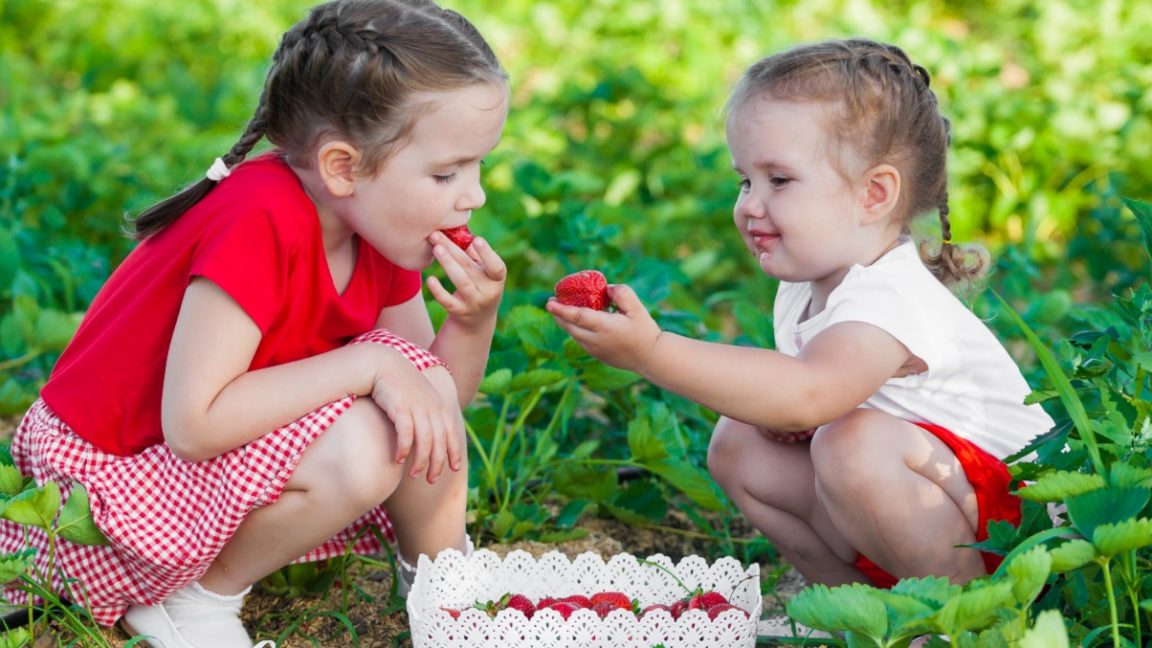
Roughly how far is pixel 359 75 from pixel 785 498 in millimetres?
904

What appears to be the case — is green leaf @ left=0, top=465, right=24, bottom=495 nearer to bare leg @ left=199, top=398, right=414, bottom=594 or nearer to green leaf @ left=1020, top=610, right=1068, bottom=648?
bare leg @ left=199, top=398, right=414, bottom=594

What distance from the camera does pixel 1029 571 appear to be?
1.39 m

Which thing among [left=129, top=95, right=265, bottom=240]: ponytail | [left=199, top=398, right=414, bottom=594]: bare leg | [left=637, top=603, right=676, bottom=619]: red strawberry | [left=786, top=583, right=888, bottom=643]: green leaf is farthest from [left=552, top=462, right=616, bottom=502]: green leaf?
[left=786, top=583, right=888, bottom=643]: green leaf

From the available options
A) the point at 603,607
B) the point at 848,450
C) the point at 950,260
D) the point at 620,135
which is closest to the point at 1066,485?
the point at 848,450

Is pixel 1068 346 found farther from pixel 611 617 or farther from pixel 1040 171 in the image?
pixel 1040 171

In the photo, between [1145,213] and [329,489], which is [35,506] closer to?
[329,489]

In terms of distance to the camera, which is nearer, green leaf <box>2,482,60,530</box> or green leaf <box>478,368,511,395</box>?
green leaf <box>2,482,60,530</box>

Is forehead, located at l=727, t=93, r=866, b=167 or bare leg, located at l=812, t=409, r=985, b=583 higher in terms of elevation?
forehead, located at l=727, t=93, r=866, b=167

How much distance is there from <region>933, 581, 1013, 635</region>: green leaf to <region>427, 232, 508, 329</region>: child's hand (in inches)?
33.4

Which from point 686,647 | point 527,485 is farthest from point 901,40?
point 686,647

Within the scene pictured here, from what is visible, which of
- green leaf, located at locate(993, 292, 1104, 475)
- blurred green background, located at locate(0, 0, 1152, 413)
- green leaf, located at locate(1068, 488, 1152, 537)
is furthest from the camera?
blurred green background, located at locate(0, 0, 1152, 413)

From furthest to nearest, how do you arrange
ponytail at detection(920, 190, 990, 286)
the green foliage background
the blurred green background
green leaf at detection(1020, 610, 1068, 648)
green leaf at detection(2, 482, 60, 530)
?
1. the blurred green background
2. the green foliage background
3. ponytail at detection(920, 190, 990, 286)
4. green leaf at detection(2, 482, 60, 530)
5. green leaf at detection(1020, 610, 1068, 648)

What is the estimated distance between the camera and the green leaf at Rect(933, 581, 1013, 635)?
1355 millimetres

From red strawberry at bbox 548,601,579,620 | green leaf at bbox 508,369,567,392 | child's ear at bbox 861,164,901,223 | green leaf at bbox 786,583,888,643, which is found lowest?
red strawberry at bbox 548,601,579,620
